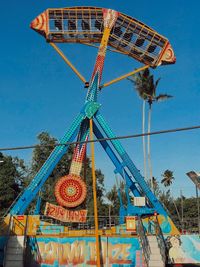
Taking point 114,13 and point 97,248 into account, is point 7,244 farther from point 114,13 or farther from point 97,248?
point 114,13

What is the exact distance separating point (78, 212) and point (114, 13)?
53.5 feet

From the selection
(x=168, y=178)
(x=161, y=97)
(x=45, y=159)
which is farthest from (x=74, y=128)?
(x=168, y=178)

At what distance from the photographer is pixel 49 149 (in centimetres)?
5419

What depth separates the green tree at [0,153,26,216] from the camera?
183 feet

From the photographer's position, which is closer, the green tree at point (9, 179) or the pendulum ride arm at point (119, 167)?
the pendulum ride arm at point (119, 167)

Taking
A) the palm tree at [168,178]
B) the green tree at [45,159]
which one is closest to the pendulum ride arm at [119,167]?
the green tree at [45,159]

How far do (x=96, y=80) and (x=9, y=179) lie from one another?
3261cm

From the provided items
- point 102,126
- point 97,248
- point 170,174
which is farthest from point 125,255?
point 170,174

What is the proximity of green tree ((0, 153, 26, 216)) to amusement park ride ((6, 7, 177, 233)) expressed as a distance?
1177 inches

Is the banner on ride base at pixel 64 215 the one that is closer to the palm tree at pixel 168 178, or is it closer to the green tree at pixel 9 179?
the green tree at pixel 9 179

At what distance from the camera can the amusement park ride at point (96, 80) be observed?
88.1 feet

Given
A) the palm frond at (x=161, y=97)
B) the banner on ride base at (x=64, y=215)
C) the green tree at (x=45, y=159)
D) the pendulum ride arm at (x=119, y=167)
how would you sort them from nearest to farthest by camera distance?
1. the banner on ride base at (x=64, y=215)
2. the pendulum ride arm at (x=119, y=167)
3. the palm frond at (x=161, y=97)
4. the green tree at (x=45, y=159)

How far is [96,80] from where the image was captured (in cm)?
2964

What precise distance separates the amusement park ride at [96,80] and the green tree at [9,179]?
2991cm
